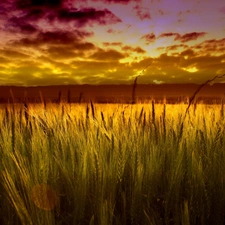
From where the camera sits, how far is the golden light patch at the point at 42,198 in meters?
1.12

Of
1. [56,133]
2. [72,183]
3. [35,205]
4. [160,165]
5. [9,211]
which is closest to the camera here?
[35,205]

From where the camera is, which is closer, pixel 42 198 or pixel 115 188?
pixel 42 198

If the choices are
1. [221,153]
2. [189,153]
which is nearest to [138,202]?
[189,153]

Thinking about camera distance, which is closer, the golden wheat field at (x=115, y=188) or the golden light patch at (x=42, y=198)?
the golden light patch at (x=42, y=198)

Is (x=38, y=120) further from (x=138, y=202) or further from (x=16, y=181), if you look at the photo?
(x=138, y=202)

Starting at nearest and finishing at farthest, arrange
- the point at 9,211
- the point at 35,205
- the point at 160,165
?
the point at 35,205 < the point at 9,211 < the point at 160,165

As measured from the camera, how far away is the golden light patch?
1.12m

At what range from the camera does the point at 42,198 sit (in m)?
1.20

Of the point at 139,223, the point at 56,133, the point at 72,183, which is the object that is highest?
the point at 56,133

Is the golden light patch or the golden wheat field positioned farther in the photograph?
the golden wheat field

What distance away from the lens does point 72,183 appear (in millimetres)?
1565

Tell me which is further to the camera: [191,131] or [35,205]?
[191,131]

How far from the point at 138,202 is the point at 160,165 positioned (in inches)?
17.2

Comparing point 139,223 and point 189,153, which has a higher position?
point 189,153
